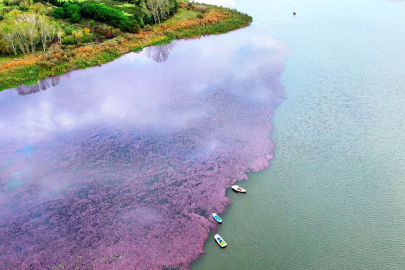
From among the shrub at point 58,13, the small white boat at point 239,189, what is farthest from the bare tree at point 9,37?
the small white boat at point 239,189

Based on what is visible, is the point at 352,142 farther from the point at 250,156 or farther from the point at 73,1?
the point at 73,1

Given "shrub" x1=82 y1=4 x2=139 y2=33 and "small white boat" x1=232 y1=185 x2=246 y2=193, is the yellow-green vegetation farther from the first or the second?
"small white boat" x1=232 y1=185 x2=246 y2=193

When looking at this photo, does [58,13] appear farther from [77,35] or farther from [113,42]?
[113,42]

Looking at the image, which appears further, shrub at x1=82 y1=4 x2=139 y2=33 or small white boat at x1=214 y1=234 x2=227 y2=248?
shrub at x1=82 y1=4 x2=139 y2=33

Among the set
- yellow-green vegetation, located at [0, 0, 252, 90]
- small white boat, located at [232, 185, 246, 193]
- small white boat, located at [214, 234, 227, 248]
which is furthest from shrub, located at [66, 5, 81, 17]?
small white boat, located at [214, 234, 227, 248]

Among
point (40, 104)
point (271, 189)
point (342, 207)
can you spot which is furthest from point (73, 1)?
point (342, 207)

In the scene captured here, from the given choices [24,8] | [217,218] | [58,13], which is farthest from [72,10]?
[217,218]

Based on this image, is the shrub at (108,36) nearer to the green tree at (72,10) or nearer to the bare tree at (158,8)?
the bare tree at (158,8)
